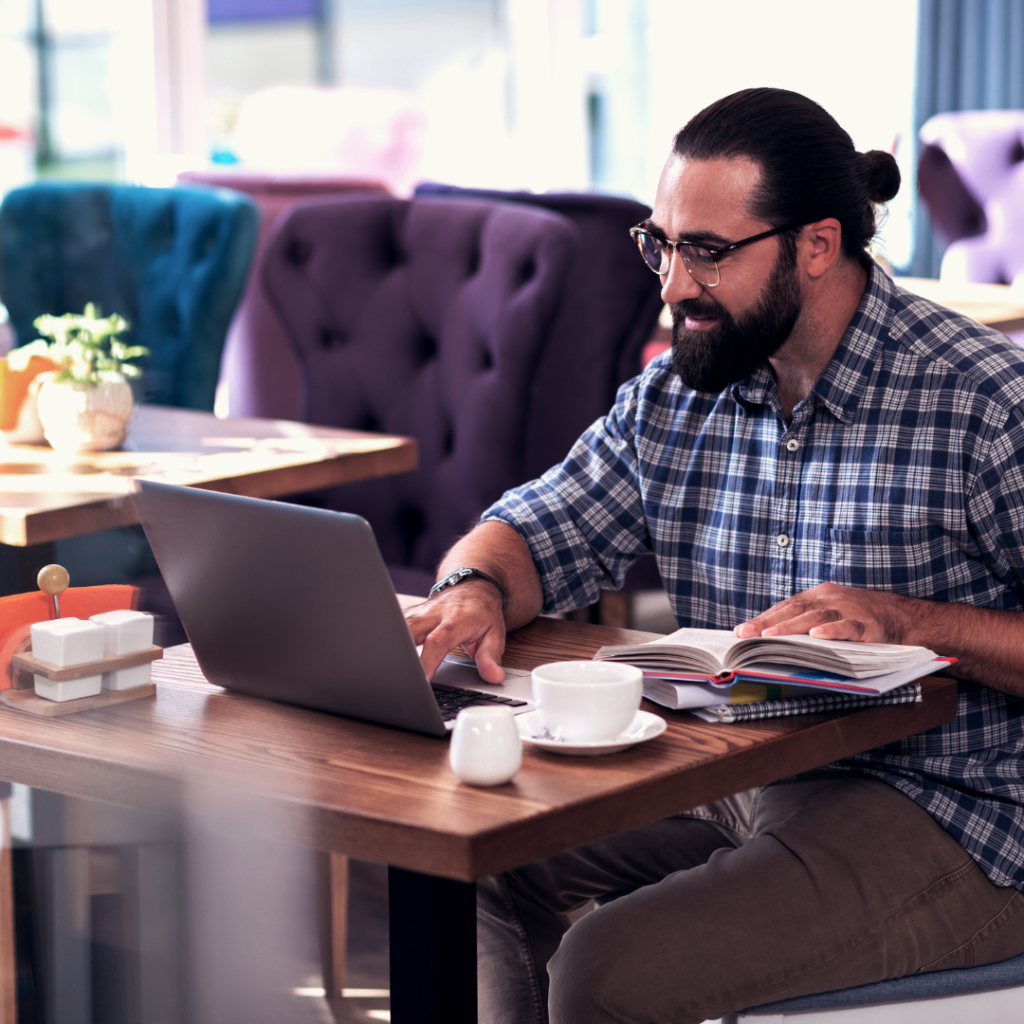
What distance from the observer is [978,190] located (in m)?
3.80

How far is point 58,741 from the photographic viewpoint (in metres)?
1.08

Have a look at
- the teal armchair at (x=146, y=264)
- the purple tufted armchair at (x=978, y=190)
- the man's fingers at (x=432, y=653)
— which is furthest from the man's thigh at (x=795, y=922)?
the purple tufted armchair at (x=978, y=190)

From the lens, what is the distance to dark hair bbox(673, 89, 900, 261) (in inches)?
57.1

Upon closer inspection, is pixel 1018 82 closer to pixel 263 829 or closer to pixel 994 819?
pixel 994 819

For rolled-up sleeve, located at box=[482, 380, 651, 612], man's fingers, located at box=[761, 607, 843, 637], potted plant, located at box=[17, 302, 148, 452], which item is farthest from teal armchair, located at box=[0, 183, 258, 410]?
man's fingers, located at box=[761, 607, 843, 637]

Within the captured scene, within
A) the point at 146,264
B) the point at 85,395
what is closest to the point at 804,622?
the point at 85,395

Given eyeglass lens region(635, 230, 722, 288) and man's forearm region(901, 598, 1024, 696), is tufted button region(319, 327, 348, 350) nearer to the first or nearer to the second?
eyeglass lens region(635, 230, 722, 288)

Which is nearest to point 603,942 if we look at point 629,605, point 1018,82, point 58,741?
point 58,741

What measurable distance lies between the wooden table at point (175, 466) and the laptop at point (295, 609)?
579mm

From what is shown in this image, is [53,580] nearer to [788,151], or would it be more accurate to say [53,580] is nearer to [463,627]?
[463,627]

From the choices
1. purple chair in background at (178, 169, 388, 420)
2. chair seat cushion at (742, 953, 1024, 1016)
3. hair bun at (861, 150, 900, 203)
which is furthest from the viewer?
purple chair in background at (178, 169, 388, 420)

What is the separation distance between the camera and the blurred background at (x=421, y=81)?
3.70 metres

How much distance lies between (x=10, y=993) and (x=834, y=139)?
112 centimetres

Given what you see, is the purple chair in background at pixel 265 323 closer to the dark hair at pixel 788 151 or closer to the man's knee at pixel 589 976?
the dark hair at pixel 788 151
